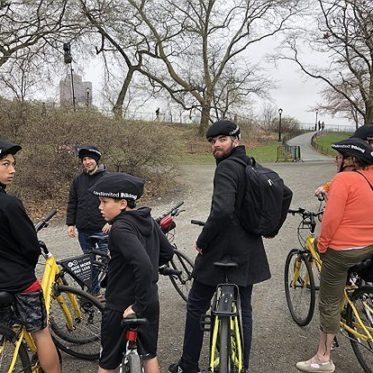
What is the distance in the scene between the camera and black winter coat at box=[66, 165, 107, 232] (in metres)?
4.46

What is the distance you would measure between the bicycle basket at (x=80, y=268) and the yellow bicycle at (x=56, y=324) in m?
0.11

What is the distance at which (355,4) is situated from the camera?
17297 mm

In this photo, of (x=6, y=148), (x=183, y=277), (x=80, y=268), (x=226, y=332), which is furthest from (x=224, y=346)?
→ (x=183, y=277)

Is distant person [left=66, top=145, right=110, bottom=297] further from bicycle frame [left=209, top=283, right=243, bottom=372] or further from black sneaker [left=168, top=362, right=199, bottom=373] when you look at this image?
bicycle frame [left=209, top=283, right=243, bottom=372]

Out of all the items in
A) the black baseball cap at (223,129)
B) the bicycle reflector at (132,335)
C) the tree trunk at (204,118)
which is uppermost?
the tree trunk at (204,118)

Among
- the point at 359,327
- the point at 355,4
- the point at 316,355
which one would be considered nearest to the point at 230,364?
the point at 316,355

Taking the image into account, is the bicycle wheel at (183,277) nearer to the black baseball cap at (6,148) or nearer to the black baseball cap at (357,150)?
the black baseball cap at (357,150)

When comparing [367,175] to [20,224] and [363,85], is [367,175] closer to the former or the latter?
[20,224]

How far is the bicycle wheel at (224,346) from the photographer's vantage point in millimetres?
2441

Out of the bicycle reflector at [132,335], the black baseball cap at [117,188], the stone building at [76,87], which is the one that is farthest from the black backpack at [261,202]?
the stone building at [76,87]

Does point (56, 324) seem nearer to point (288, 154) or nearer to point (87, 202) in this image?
point (87, 202)

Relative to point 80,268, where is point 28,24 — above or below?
above

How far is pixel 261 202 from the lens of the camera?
277cm

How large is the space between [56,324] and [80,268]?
55cm
